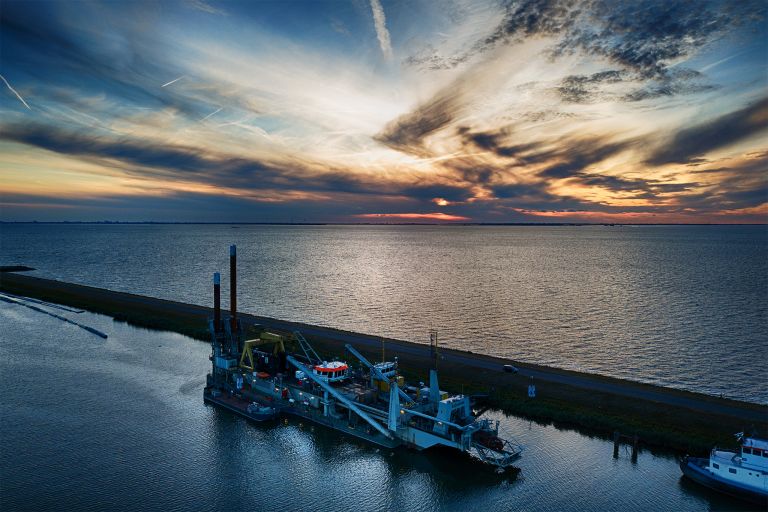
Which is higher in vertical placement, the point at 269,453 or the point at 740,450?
the point at 740,450

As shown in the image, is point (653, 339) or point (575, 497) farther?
point (653, 339)

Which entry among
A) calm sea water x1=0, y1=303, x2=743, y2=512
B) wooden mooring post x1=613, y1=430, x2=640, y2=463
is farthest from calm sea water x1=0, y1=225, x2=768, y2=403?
calm sea water x1=0, y1=303, x2=743, y2=512

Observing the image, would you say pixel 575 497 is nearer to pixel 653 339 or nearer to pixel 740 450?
pixel 740 450

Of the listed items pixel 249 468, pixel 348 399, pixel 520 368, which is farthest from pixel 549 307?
pixel 249 468

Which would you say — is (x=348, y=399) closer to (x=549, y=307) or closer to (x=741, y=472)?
(x=741, y=472)

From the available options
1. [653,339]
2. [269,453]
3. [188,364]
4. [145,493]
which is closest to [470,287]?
[653,339]

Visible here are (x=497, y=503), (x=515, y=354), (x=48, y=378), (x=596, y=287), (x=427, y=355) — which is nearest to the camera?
(x=497, y=503)

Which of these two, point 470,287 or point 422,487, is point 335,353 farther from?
point 470,287

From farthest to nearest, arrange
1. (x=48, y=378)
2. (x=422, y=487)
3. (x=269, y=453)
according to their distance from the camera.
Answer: (x=48, y=378) → (x=269, y=453) → (x=422, y=487)

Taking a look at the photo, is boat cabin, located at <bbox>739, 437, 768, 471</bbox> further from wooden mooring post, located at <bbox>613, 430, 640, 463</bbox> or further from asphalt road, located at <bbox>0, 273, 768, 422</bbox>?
asphalt road, located at <bbox>0, 273, 768, 422</bbox>
